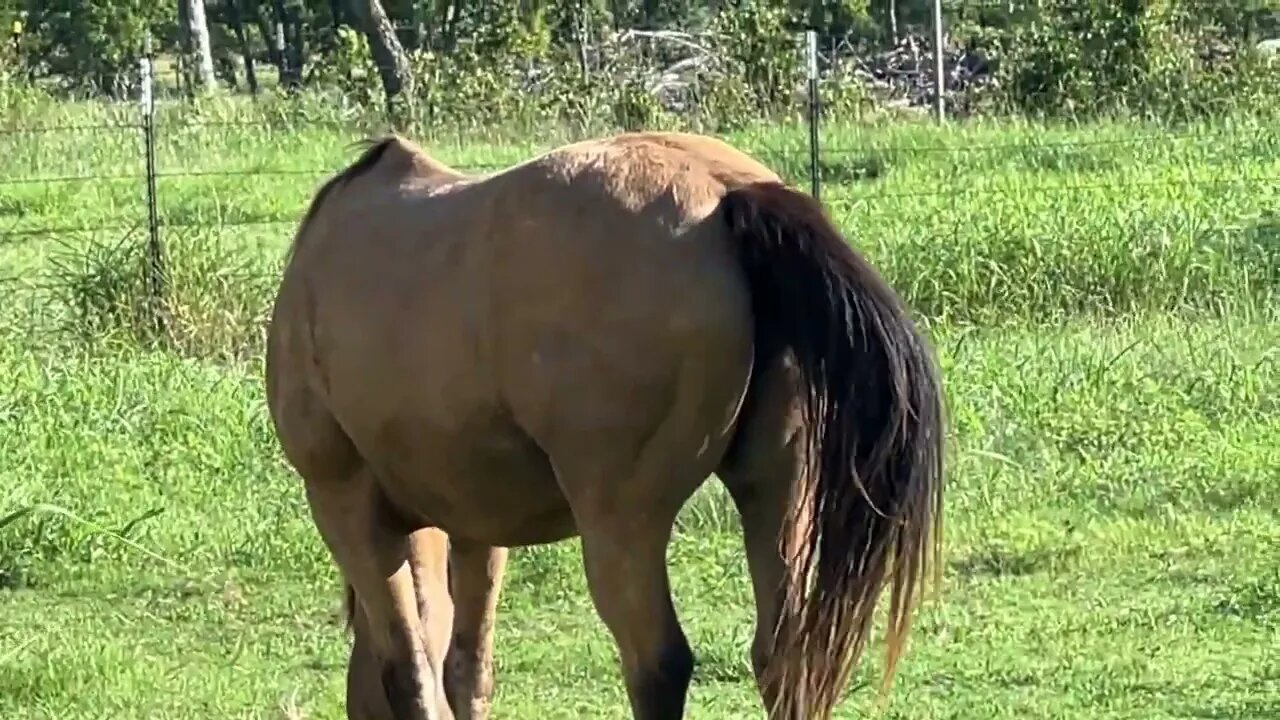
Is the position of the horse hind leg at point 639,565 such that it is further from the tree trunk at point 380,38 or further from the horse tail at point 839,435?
the tree trunk at point 380,38

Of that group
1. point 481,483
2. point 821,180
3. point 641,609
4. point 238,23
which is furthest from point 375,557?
point 238,23

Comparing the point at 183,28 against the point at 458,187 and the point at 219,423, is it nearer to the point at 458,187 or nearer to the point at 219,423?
→ the point at 219,423

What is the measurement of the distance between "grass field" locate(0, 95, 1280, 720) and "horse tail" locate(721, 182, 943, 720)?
1545 mm

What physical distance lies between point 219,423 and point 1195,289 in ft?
16.3

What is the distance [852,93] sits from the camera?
59.9 feet

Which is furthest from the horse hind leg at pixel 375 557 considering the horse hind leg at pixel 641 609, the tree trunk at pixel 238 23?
the tree trunk at pixel 238 23

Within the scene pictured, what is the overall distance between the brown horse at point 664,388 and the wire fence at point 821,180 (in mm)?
6298

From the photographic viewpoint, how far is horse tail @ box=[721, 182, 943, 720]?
340 centimetres

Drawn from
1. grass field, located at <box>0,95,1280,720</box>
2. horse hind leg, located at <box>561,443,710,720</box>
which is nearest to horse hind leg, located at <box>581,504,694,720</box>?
horse hind leg, located at <box>561,443,710,720</box>

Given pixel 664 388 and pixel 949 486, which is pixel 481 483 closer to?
pixel 664 388

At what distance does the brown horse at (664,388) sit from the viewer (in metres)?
3.39

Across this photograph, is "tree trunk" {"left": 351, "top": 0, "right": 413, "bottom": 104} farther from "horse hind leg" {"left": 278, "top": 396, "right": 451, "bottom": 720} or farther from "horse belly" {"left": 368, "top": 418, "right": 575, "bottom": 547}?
"horse belly" {"left": 368, "top": 418, "right": 575, "bottom": 547}

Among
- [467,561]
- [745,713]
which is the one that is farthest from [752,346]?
[745,713]

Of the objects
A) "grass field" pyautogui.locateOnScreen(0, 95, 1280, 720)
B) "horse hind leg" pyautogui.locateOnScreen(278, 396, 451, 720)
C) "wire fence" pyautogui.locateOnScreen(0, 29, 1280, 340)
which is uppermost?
"horse hind leg" pyautogui.locateOnScreen(278, 396, 451, 720)
